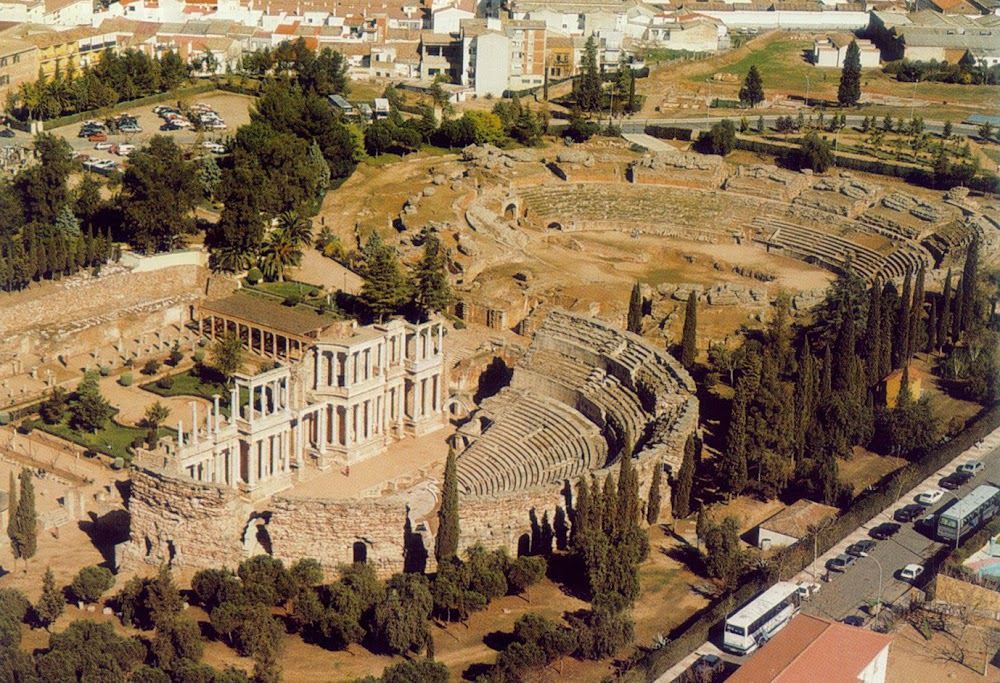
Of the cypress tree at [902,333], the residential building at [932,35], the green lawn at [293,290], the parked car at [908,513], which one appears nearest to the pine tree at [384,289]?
the green lawn at [293,290]

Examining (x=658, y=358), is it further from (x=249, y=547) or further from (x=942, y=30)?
(x=942, y=30)

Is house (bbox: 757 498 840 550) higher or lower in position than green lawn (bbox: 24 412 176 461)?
higher

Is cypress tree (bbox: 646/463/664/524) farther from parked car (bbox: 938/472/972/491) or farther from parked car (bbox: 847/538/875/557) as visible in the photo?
parked car (bbox: 938/472/972/491)

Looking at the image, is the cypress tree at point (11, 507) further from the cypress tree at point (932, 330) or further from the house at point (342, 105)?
the house at point (342, 105)

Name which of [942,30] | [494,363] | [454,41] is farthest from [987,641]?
[942,30]

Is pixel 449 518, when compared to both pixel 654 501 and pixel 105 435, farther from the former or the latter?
pixel 105 435

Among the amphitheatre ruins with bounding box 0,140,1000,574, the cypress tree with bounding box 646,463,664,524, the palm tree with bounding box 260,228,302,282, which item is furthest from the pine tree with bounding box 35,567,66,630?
the palm tree with bounding box 260,228,302,282
